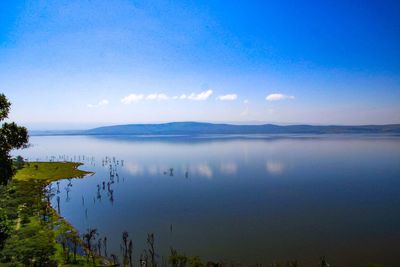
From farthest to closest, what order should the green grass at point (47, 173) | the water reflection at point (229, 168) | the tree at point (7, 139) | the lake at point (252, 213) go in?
the water reflection at point (229, 168)
the green grass at point (47, 173)
the lake at point (252, 213)
the tree at point (7, 139)

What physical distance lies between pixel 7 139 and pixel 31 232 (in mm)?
28437

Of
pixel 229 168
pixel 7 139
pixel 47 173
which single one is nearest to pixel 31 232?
pixel 7 139

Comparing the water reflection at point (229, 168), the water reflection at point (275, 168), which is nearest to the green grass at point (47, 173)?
the water reflection at point (229, 168)

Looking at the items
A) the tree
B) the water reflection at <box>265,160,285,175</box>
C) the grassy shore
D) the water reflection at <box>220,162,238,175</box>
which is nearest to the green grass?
the grassy shore

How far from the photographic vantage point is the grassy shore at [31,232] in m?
46.7

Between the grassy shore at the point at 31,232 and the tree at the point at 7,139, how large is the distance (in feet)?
50.8

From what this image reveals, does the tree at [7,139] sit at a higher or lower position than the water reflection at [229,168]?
higher

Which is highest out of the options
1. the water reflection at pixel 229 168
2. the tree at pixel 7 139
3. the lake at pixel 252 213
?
the tree at pixel 7 139

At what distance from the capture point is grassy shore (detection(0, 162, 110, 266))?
4674 centimetres

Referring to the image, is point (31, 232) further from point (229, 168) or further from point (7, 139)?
point (229, 168)

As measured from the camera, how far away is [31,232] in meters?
57.1

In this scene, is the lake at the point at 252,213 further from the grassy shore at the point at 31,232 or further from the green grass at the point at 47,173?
the green grass at the point at 47,173

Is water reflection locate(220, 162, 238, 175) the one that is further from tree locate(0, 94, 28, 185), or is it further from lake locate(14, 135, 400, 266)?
tree locate(0, 94, 28, 185)

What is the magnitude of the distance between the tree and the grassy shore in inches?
609
